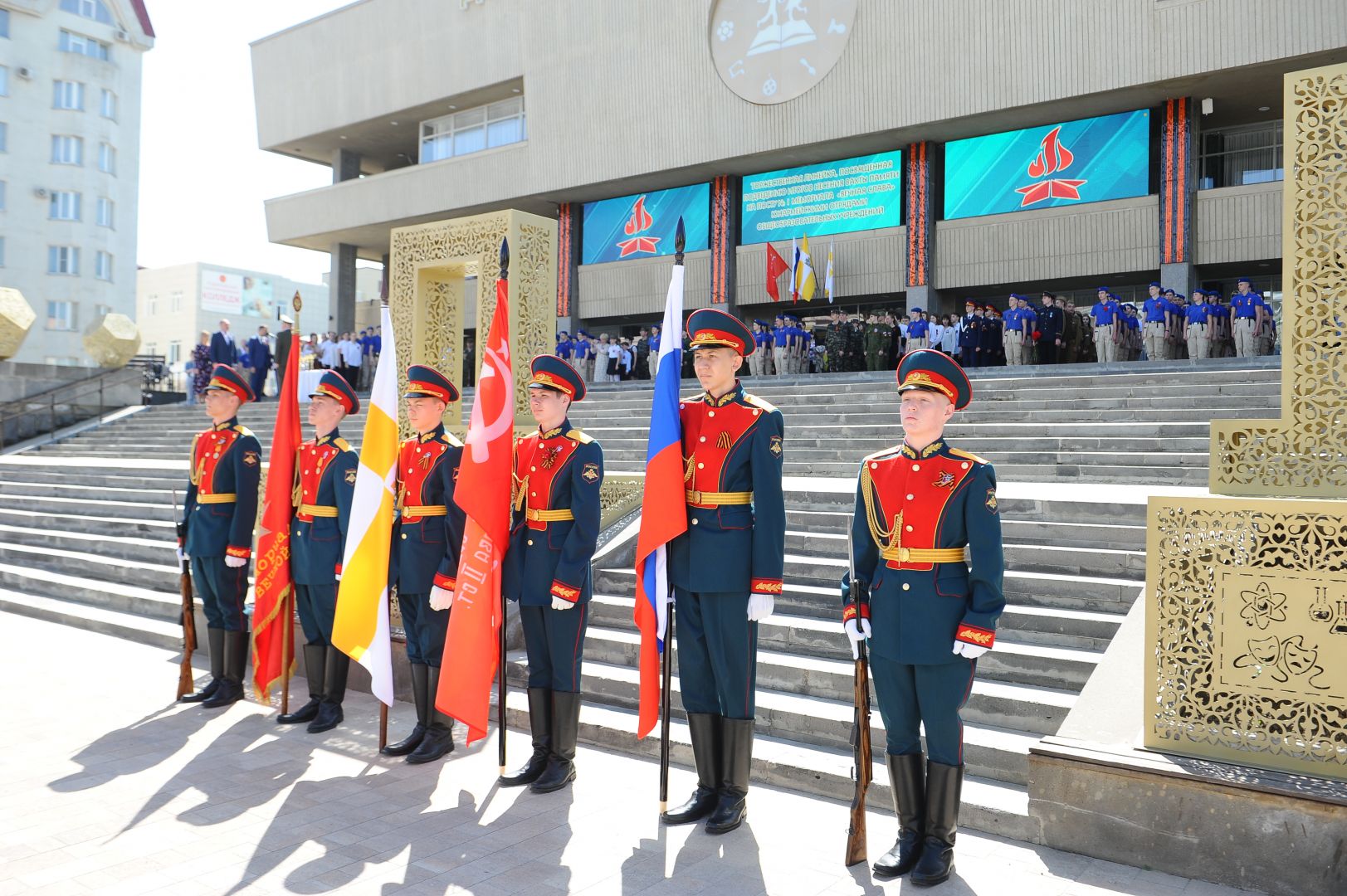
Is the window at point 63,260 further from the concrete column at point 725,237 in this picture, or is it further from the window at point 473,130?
the concrete column at point 725,237

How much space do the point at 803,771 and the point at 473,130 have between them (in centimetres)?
2665

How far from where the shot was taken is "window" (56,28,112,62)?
40.7 m

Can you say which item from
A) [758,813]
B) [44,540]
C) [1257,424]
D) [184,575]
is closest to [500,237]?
[184,575]

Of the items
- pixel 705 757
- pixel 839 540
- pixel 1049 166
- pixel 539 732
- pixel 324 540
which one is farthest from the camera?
pixel 1049 166

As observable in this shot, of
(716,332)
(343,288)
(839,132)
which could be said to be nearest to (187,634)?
(716,332)

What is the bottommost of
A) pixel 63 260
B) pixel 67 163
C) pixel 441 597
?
pixel 441 597

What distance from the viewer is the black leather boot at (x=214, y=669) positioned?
647 centimetres

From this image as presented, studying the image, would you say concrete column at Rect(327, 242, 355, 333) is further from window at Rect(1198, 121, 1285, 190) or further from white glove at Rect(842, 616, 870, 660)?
white glove at Rect(842, 616, 870, 660)

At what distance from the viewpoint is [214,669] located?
654 centimetres

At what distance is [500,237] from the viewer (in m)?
7.34

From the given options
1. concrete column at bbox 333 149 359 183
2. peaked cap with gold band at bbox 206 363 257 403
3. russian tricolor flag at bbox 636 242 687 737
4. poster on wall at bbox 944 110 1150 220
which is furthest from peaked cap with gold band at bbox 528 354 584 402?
concrete column at bbox 333 149 359 183

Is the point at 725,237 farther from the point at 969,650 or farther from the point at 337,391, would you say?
the point at 969,650

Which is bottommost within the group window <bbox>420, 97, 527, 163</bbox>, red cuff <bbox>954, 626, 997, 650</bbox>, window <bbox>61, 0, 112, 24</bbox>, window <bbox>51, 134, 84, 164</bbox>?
red cuff <bbox>954, 626, 997, 650</bbox>

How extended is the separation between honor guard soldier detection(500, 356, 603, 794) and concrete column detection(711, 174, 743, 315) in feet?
65.2
